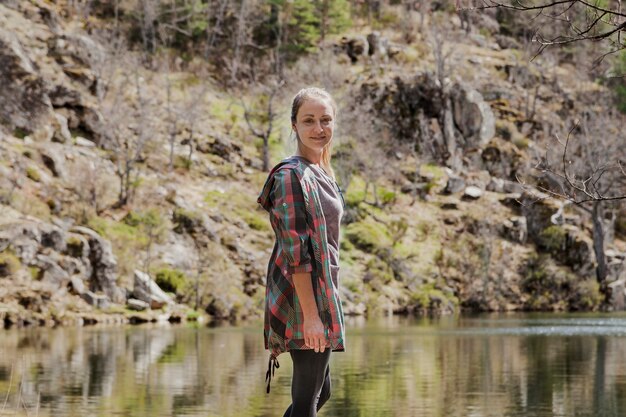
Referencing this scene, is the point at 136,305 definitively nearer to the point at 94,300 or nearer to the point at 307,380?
the point at 94,300

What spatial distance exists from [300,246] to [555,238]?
55366mm

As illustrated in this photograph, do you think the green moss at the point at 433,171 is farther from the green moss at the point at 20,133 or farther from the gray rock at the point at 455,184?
the green moss at the point at 20,133

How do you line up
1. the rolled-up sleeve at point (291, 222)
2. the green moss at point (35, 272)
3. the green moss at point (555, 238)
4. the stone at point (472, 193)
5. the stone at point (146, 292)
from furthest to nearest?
the stone at point (472, 193) → the green moss at point (555, 238) → the stone at point (146, 292) → the green moss at point (35, 272) → the rolled-up sleeve at point (291, 222)

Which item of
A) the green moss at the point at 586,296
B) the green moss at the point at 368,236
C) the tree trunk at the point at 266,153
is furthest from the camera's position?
the tree trunk at the point at 266,153

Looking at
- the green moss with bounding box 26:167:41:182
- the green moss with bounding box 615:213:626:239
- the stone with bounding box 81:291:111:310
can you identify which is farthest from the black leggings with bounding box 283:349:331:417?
the green moss with bounding box 615:213:626:239

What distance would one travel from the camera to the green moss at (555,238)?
58438mm

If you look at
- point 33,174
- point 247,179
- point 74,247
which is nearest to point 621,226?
point 247,179

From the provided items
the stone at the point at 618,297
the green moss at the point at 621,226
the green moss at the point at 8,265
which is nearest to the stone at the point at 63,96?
the green moss at the point at 8,265

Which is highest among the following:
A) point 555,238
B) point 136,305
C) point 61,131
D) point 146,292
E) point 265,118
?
point 265,118

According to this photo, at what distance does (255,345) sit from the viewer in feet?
80.8

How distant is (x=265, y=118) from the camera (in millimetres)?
65062

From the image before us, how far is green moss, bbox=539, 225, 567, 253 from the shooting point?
192 feet

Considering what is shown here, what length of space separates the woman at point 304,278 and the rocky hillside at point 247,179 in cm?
3019

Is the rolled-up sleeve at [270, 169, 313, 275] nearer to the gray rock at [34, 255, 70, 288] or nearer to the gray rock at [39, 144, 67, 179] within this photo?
the gray rock at [34, 255, 70, 288]
